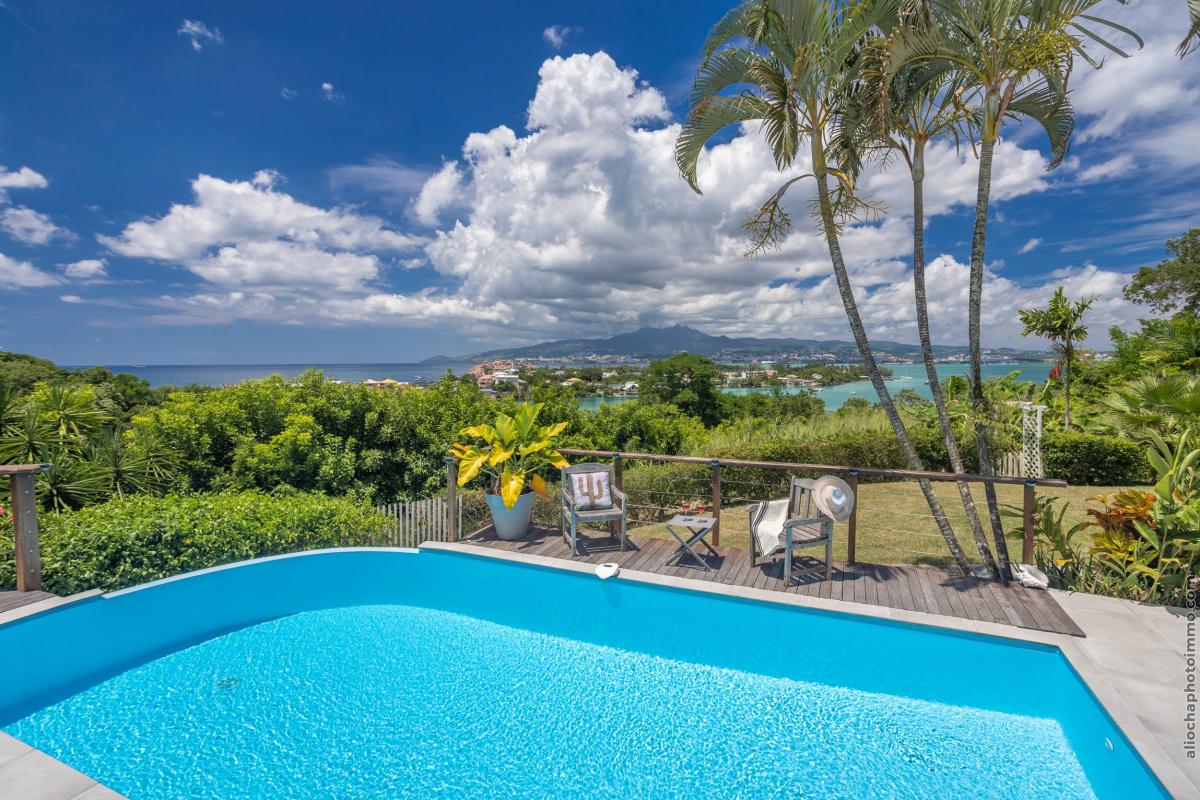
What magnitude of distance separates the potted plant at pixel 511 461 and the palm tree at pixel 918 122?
4037 mm

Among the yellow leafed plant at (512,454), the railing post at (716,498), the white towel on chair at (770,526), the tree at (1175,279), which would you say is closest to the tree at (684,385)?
the yellow leafed plant at (512,454)

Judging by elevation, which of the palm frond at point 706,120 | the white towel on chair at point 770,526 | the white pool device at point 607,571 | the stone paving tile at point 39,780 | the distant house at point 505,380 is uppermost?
the palm frond at point 706,120

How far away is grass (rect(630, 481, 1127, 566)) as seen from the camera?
6.91 metres

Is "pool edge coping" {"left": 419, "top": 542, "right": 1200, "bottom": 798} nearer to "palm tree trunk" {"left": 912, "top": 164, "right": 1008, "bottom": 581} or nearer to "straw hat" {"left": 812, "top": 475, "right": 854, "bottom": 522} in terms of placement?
"straw hat" {"left": 812, "top": 475, "right": 854, "bottom": 522}

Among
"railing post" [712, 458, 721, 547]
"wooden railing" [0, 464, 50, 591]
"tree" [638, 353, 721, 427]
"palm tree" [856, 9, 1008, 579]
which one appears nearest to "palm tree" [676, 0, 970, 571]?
"palm tree" [856, 9, 1008, 579]

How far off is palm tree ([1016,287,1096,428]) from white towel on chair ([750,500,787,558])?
1502 centimetres

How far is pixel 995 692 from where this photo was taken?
3811 millimetres

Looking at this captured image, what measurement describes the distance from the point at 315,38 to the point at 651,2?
632 centimetres

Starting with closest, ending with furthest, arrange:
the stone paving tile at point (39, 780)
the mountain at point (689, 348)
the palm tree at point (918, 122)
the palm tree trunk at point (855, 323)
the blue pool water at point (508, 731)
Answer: the stone paving tile at point (39, 780) → the blue pool water at point (508, 731) → the palm tree at point (918, 122) → the palm tree trunk at point (855, 323) → the mountain at point (689, 348)

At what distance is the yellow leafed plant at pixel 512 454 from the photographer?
5.99 m

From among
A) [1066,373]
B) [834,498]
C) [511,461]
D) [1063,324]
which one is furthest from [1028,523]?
[1066,373]

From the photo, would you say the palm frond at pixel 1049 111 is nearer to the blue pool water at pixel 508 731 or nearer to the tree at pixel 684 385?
the blue pool water at pixel 508 731

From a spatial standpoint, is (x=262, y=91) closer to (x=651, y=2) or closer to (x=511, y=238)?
(x=511, y=238)

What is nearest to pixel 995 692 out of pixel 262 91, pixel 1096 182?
pixel 262 91
